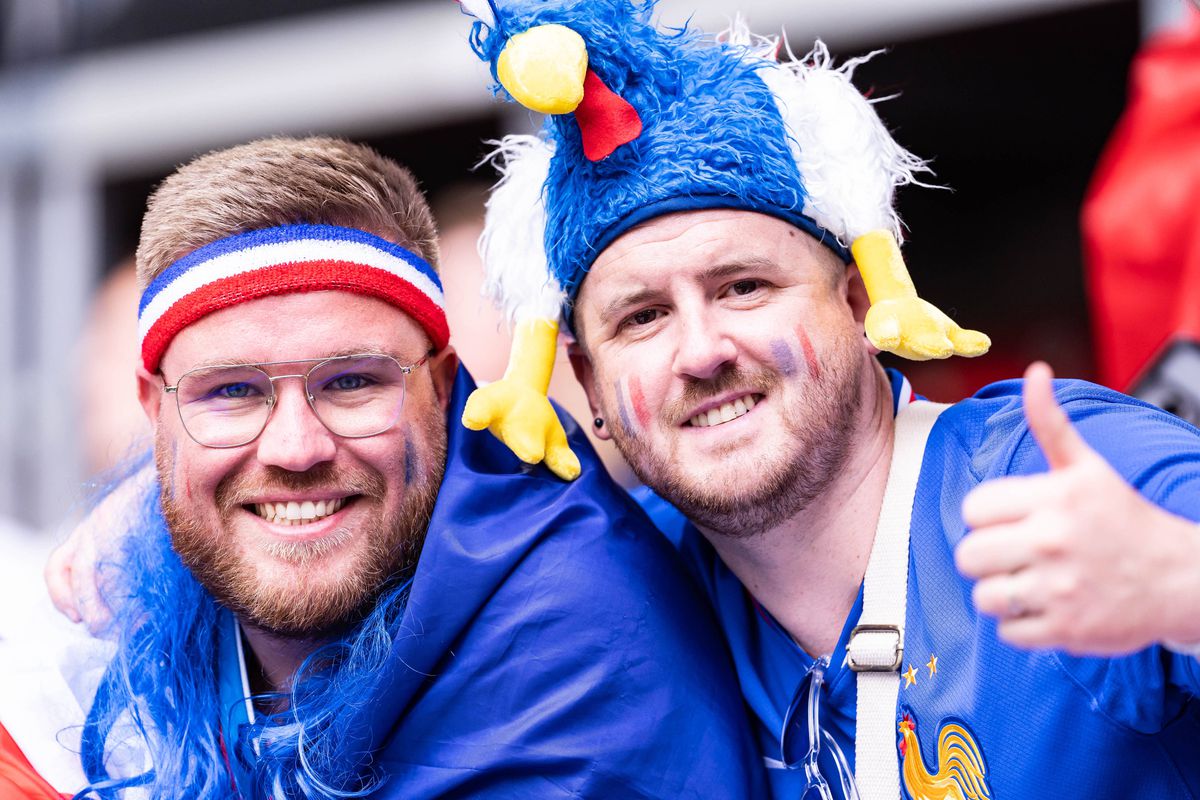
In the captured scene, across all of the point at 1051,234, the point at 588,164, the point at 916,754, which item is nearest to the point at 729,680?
the point at 916,754

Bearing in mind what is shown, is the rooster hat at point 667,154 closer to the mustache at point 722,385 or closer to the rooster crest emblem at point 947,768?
the mustache at point 722,385

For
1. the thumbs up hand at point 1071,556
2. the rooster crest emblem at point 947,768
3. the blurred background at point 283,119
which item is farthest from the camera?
the blurred background at point 283,119

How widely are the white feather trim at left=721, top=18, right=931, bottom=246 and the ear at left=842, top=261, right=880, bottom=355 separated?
59 millimetres

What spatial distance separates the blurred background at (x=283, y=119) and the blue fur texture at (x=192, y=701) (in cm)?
312

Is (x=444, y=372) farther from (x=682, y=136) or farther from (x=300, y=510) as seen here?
(x=682, y=136)

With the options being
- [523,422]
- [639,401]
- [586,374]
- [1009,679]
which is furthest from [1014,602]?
[586,374]

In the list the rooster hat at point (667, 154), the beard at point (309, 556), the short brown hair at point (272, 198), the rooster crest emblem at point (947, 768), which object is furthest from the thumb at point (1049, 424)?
the short brown hair at point (272, 198)

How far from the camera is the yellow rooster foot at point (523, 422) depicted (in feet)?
6.39

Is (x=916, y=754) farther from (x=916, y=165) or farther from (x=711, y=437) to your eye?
(x=916, y=165)

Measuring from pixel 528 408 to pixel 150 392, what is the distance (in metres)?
0.64

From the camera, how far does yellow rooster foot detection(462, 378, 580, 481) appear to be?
1.95 meters

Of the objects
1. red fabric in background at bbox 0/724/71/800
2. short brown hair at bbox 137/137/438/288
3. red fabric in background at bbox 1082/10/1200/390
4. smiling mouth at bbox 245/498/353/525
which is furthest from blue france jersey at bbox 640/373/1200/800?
red fabric in background at bbox 1082/10/1200/390

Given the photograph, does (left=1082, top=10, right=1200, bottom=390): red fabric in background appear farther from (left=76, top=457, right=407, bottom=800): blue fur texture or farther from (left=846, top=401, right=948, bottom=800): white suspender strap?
(left=76, top=457, right=407, bottom=800): blue fur texture

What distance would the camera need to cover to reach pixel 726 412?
1875 millimetres
